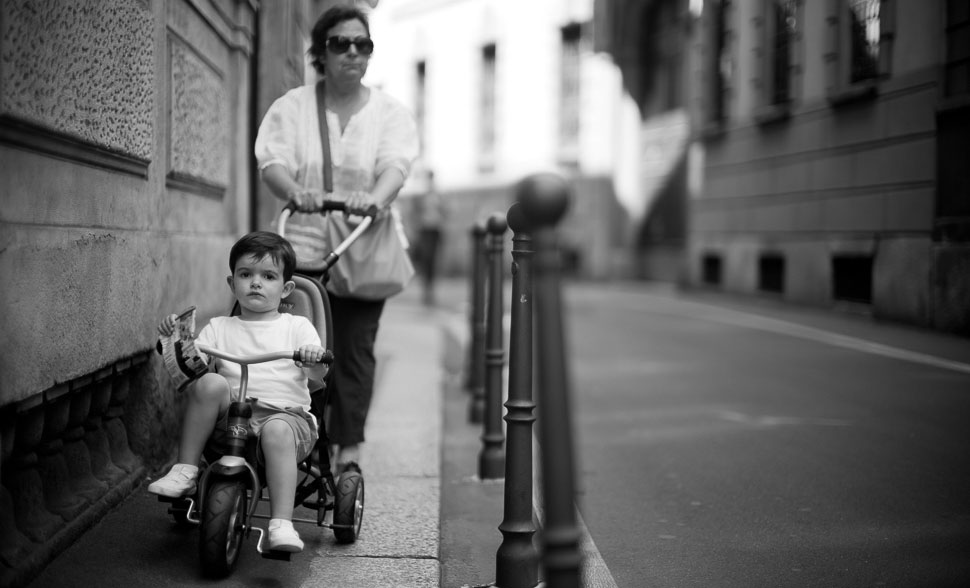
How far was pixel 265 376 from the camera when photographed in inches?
142

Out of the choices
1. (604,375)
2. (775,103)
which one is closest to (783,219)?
(775,103)

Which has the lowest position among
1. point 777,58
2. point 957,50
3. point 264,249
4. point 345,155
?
point 264,249

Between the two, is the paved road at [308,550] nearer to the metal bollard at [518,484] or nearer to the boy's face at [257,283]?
the metal bollard at [518,484]

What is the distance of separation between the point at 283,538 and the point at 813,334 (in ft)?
26.2

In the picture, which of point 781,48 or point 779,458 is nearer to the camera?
point 779,458

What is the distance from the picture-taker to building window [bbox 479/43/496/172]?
1019 inches

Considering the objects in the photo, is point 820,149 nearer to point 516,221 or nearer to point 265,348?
point 516,221

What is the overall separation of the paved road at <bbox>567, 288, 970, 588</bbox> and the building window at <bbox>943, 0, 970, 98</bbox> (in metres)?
2.01

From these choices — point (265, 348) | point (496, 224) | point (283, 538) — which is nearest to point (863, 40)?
point (496, 224)

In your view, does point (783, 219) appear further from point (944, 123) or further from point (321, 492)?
point (321, 492)

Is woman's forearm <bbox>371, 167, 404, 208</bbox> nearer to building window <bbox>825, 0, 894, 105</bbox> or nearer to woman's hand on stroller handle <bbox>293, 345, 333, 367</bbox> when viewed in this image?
woman's hand on stroller handle <bbox>293, 345, 333, 367</bbox>

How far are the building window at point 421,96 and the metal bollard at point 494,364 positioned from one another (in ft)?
74.9

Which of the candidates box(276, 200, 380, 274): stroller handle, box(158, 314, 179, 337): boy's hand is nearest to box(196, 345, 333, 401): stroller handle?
box(158, 314, 179, 337): boy's hand

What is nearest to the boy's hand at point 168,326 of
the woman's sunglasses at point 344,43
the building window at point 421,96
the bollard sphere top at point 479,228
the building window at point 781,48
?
the woman's sunglasses at point 344,43
